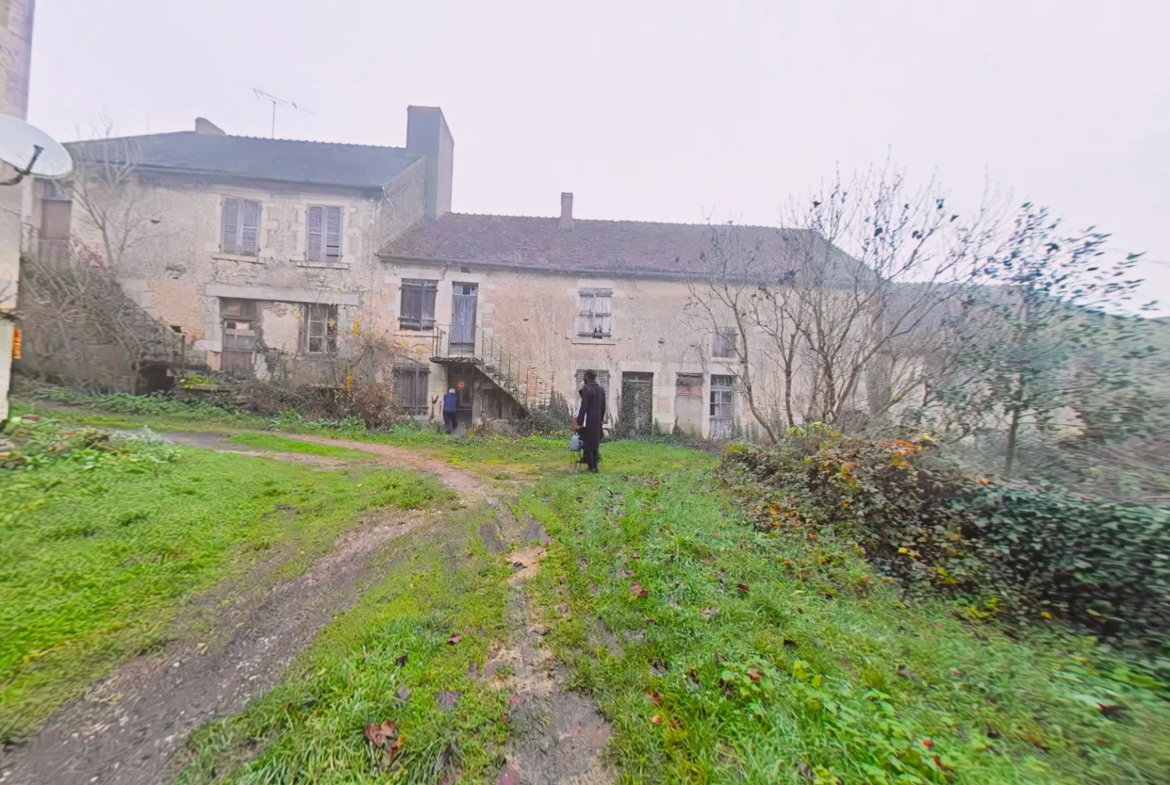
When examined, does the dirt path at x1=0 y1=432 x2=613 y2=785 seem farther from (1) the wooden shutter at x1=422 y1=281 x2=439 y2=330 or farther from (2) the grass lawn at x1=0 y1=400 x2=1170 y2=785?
(1) the wooden shutter at x1=422 y1=281 x2=439 y2=330

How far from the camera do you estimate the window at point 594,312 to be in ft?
46.0

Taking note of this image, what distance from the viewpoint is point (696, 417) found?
14.1 m

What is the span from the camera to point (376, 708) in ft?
6.18

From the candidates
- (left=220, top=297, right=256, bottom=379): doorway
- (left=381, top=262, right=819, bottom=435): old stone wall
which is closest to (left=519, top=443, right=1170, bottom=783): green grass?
(left=381, top=262, right=819, bottom=435): old stone wall

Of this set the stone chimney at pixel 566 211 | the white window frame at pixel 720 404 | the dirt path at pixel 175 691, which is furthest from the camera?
the stone chimney at pixel 566 211

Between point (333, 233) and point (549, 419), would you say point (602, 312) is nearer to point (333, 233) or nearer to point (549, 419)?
point (549, 419)

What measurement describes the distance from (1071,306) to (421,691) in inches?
273

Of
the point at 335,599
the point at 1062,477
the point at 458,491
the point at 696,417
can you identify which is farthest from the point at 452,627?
the point at 696,417

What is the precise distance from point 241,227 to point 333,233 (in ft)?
8.39

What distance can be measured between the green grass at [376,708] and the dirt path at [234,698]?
12cm

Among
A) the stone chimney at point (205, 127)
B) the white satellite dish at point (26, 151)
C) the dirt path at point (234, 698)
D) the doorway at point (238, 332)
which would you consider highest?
the stone chimney at point (205, 127)

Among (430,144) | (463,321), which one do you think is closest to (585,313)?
(463,321)

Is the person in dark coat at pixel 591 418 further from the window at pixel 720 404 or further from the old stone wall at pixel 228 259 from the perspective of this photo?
the old stone wall at pixel 228 259

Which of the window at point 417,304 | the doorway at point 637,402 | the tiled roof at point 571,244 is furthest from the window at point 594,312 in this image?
the window at point 417,304
